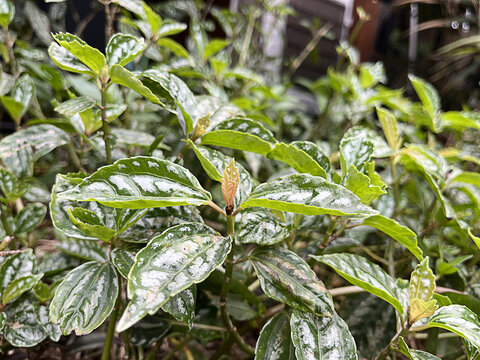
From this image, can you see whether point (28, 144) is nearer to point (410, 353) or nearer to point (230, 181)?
point (230, 181)

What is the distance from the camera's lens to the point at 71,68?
50 centimetres

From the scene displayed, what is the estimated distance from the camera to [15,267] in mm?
567

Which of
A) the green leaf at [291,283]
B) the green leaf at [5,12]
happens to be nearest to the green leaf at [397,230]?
the green leaf at [291,283]

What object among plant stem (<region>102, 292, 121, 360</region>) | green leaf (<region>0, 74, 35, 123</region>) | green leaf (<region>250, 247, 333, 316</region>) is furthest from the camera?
green leaf (<region>0, 74, 35, 123</region>)

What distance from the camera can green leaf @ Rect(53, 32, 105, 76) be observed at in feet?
1.49

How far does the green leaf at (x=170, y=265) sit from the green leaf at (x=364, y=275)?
0.46 feet

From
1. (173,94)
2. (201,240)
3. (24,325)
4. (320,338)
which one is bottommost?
(24,325)

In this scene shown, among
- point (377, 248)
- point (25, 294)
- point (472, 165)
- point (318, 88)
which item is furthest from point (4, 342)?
point (472, 165)

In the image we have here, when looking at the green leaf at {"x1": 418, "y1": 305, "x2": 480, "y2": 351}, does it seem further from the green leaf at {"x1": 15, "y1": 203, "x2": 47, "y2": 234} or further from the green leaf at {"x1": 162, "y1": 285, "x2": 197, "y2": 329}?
the green leaf at {"x1": 15, "y1": 203, "x2": 47, "y2": 234}

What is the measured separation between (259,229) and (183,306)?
0.14 meters

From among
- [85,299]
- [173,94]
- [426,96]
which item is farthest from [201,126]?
[426,96]

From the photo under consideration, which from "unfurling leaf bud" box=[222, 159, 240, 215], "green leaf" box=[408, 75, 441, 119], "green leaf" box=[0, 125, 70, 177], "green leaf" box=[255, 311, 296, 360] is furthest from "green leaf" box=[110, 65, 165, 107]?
"green leaf" box=[408, 75, 441, 119]

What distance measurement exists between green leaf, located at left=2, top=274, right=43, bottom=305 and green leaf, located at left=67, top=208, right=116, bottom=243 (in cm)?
13

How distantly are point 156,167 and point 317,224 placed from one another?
0.30m
